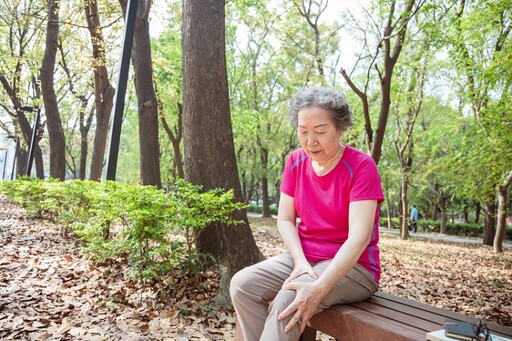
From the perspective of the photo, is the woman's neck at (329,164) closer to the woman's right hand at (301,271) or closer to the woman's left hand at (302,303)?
the woman's right hand at (301,271)

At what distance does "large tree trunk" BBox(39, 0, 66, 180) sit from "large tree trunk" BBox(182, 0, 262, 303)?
11093 mm

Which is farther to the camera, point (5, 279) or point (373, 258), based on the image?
point (5, 279)

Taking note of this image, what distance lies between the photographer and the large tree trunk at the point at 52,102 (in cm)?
1415

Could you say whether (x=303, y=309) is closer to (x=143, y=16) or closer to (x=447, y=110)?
(x=143, y=16)

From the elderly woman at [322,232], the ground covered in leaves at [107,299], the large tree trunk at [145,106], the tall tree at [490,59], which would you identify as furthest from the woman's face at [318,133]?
the large tree trunk at [145,106]

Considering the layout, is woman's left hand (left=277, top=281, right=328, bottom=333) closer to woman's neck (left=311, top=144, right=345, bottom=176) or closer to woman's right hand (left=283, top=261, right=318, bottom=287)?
woman's right hand (left=283, top=261, right=318, bottom=287)

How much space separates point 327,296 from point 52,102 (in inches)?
583

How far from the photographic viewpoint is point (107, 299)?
4121mm

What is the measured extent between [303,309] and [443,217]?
30.7m

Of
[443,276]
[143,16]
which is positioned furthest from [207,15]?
[443,276]

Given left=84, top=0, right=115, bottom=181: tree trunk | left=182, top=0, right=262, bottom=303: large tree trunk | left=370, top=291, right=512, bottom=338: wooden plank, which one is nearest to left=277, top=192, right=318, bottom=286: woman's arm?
left=370, top=291, right=512, bottom=338: wooden plank

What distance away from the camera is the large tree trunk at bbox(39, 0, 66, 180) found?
1415cm

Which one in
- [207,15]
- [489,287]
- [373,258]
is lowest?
[489,287]

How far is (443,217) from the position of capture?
29.5 metres
